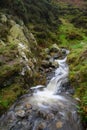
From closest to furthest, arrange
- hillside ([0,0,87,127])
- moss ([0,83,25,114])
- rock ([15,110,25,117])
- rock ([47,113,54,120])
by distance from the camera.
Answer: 1. rock ([47,113,54,120])
2. rock ([15,110,25,117])
3. moss ([0,83,25,114])
4. hillside ([0,0,87,127])

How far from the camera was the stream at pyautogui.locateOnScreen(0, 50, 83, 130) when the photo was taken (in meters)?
13.1

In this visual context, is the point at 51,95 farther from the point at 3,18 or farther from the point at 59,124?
the point at 3,18

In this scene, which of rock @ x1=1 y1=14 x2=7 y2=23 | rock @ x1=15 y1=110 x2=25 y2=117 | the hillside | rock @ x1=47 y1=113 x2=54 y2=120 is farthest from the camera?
rock @ x1=1 y1=14 x2=7 y2=23

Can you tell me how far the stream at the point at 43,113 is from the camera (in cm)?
1307

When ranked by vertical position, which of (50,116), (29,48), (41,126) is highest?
(29,48)

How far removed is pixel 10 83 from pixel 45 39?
752 inches

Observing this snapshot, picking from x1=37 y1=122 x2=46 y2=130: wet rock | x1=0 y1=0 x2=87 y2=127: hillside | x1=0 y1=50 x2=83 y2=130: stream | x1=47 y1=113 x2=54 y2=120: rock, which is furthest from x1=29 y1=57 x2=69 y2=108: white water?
x1=37 y1=122 x2=46 y2=130: wet rock

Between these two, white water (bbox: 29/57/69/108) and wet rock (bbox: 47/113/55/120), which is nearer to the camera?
wet rock (bbox: 47/113/55/120)

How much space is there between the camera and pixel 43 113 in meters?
13.7

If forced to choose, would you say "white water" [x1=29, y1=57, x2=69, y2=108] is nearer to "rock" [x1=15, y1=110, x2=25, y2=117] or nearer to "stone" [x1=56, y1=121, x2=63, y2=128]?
"rock" [x1=15, y1=110, x2=25, y2=117]

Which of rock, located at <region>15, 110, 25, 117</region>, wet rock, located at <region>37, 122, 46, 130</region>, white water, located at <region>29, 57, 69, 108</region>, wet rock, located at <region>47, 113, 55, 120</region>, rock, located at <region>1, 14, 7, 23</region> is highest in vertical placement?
rock, located at <region>1, 14, 7, 23</region>

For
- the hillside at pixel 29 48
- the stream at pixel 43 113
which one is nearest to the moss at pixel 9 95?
the hillside at pixel 29 48

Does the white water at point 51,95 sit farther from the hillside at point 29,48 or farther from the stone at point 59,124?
the stone at point 59,124

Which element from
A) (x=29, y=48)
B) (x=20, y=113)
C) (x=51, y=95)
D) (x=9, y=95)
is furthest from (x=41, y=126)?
(x=29, y=48)
